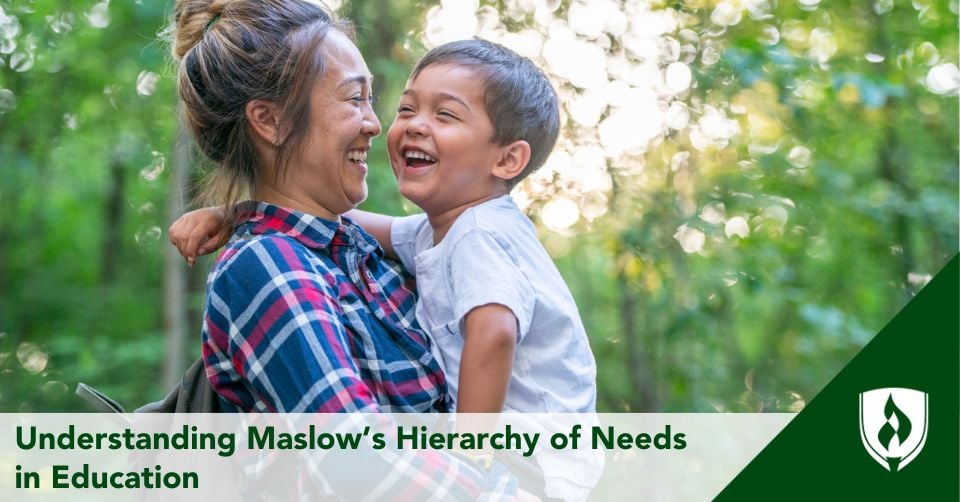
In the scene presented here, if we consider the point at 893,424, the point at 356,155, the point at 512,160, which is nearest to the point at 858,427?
the point at 893,424

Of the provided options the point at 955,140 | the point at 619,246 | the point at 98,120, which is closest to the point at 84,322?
the point at 98,120

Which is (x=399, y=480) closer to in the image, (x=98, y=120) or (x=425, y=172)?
(x=425, y=172)

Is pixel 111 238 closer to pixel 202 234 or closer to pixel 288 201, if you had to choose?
pixel 202 234

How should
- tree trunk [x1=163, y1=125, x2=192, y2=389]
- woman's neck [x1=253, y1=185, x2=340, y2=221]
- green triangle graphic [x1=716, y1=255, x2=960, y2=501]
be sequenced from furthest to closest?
1. tree trunk [x1=163, y1=125, x2=192, y2=389]
2. green triangle graphic [x1=716, y1=255, x2=960, y2=501]
3. woman's neck [x1=253, y1=185, x2=340, y2=221]

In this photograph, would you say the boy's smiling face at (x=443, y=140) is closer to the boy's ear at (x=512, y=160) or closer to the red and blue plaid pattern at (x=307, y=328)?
the boy's ear at (x=512, y=160)

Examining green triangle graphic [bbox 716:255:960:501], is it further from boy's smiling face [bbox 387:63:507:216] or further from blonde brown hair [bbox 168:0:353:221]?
blonde brown hair [bbox 168:0:353:221]

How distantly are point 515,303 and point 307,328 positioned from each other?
0.36m

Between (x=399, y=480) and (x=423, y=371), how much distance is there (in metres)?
0.26

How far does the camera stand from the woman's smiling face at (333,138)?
1.66m

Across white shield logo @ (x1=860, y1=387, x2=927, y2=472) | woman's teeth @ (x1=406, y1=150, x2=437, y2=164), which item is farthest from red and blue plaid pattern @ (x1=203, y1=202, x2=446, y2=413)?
white shield logo @ (x1=860, y1=387, x2=927, y2=472)

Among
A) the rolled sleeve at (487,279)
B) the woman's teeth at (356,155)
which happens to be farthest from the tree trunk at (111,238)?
the rolled sleeve at (487,279)

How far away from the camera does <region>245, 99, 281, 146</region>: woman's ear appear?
1651 mm

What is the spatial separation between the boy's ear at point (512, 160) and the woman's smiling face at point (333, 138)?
0.28 metres

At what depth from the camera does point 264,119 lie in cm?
167
